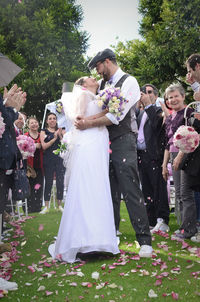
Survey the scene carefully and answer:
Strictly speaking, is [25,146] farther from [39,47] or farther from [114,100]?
[39,47]

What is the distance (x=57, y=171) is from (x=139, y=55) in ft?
60.8

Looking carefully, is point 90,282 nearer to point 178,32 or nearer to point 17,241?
point 17,241

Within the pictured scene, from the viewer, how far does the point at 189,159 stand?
4.44m

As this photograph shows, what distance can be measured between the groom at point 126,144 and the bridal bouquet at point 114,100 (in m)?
0.08

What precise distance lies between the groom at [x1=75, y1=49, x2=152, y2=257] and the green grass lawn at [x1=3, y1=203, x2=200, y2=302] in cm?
34

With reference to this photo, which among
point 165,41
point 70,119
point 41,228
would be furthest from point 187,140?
point 165,41

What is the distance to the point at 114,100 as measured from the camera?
3984 millimetres

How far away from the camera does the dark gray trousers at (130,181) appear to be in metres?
4.06

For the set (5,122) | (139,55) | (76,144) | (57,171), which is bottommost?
(57,171)

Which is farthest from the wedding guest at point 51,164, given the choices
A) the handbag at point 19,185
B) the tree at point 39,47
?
the tree at point 39,47

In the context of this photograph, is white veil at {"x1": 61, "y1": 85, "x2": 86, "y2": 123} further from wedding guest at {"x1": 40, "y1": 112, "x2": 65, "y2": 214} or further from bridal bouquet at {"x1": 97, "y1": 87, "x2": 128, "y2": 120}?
wedding guest at {"x1": 40, "y1": 112, "x2": 65, "y2": 214}

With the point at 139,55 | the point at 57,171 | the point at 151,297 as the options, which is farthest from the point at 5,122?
the point at 139,55

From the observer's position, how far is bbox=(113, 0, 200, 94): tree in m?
21.4

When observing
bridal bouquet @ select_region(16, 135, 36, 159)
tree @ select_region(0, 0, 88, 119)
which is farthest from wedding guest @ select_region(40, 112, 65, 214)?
tree @ select_region(0, 0, 88, 119)
